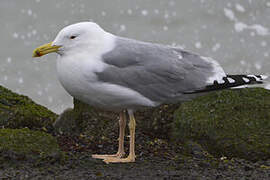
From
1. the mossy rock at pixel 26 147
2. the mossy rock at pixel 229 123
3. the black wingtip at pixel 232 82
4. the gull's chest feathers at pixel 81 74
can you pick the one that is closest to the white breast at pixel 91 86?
the gull's chest feathers at pixel 81 74

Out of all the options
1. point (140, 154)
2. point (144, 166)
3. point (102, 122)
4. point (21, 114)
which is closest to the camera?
point (144, 166)

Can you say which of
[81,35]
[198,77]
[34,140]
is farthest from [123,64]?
→ [34,140]

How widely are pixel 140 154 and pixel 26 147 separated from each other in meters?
1.39

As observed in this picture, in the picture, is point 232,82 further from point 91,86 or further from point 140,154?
point 91,86

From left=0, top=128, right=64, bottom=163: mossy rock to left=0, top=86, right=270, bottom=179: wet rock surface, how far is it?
22 millimetres

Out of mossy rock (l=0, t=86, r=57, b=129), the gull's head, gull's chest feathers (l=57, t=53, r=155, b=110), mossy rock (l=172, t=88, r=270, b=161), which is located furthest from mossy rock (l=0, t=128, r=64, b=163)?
mossy rock (l=172, t=88, r=270, b=161)

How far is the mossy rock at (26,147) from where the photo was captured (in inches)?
188

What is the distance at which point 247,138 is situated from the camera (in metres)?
5.47

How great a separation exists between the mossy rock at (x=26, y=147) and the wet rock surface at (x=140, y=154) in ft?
0.07

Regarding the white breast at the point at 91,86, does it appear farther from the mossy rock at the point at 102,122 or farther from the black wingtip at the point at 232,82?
the mossy rock at the point at 102,122

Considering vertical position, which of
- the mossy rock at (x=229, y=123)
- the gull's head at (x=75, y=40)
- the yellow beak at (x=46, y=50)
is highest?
the gull's head at (x=75, y=40)

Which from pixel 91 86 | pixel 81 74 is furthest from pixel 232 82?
pixel 81 74

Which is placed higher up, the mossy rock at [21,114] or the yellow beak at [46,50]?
the yellow beak at [46,50]

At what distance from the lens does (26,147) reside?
4828 millimetres
